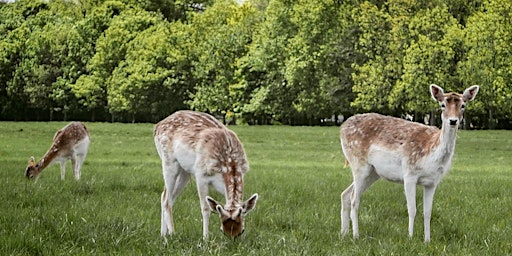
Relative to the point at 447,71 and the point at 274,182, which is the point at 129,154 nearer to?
the point at 274,182

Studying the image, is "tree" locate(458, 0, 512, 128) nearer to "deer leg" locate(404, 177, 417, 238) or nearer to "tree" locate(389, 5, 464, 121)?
"tree" locate(389, 5, 464, 121)

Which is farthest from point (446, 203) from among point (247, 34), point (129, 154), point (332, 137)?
point (247, 34)

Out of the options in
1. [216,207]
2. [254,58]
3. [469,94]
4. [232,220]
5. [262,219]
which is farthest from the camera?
[254,58]

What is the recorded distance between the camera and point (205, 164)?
7.55 metres

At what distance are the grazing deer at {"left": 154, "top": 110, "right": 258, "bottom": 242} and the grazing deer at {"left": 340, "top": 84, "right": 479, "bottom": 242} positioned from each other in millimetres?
1543

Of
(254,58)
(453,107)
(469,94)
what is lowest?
(453,107)

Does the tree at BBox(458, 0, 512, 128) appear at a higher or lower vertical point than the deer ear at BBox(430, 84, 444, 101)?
higher

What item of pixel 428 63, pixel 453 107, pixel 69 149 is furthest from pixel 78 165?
pixel 428 63

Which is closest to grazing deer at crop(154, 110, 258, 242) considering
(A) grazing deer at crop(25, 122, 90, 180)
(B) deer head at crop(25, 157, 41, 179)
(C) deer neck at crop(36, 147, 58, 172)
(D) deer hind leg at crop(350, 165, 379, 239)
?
(D) deer hind leg at crop(350, 165, 379, 239)

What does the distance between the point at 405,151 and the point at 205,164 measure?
7.56ft

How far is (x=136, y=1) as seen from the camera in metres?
61.4

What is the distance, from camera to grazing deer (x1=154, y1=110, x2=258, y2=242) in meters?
6.96

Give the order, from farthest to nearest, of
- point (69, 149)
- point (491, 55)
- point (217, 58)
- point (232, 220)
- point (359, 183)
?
point (217, 58)
point (491, 55)
point (69, 149)
point (359, 183)
point (232, 220)

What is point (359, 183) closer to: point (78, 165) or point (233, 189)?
point (233, 189)
